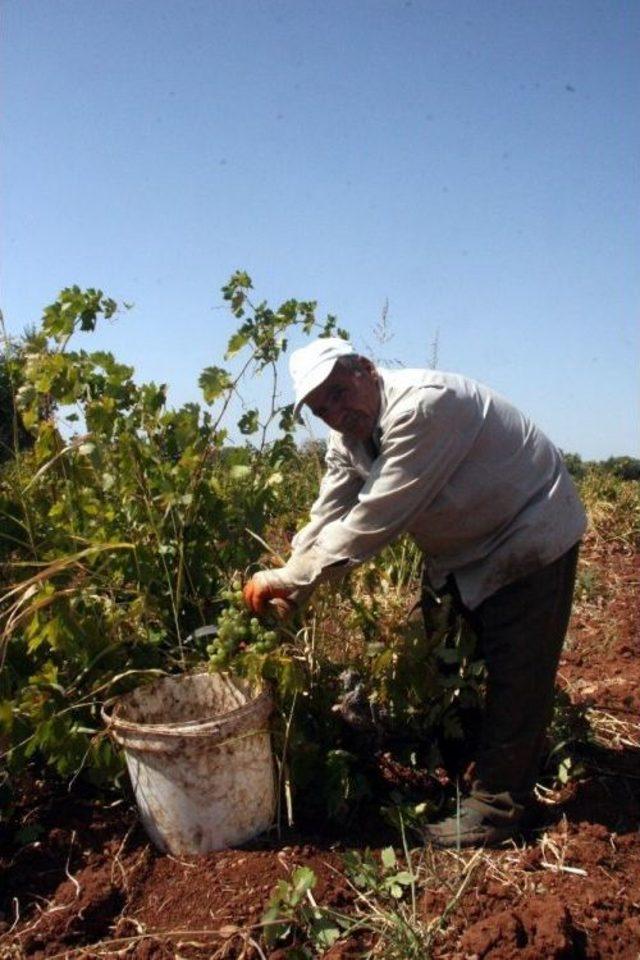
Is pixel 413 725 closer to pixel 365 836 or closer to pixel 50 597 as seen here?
pixel 365 836

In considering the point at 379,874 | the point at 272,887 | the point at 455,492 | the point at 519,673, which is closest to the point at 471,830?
the point at 379,874

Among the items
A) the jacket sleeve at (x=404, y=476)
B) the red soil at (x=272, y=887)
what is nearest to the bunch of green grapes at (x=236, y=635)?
the jacket sleeve at (x=404, y=476)

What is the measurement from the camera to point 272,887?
8.21ft

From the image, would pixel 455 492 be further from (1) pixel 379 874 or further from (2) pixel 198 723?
(1) pixel 379 874

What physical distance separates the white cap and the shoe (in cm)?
141

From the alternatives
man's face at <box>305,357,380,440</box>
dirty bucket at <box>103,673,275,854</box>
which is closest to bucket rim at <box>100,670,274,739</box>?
dirty bucket at <box>103,673,275,854</box>

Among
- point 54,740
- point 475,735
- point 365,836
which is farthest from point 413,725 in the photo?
point 54,740

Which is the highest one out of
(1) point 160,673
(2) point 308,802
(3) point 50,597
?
(3) point 50,597

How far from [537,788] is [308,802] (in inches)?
32.6

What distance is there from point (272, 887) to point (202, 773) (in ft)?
1.25

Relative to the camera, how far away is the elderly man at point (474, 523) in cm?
252

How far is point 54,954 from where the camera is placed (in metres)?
2.36

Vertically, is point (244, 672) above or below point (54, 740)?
above

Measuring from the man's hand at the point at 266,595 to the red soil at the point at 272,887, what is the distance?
2.43 ft
